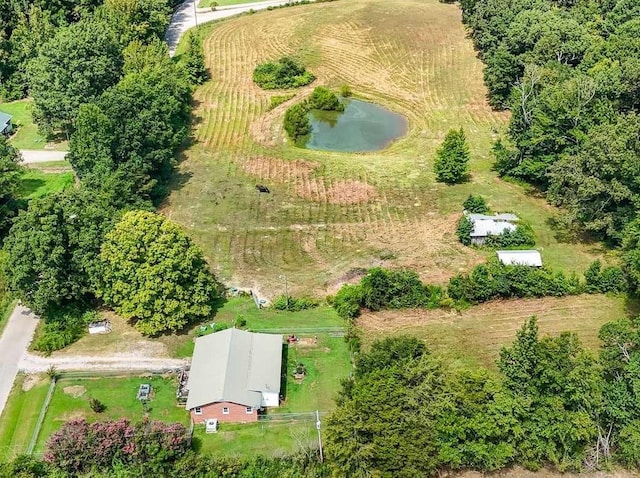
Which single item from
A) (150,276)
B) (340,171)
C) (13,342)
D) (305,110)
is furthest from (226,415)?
(305,110)

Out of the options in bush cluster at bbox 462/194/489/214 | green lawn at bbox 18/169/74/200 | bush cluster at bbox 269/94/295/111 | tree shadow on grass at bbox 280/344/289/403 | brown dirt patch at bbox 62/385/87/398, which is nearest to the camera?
tree shadow on grass at bbox 280/344/289/403

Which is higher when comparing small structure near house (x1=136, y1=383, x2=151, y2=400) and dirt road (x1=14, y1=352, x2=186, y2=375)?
small structure near house (x1=136, y1=383, x2=151, y2=400)

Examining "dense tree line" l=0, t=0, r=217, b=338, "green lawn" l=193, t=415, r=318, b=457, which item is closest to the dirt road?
"dense tree line" l=0, t=0, r=217, b=338

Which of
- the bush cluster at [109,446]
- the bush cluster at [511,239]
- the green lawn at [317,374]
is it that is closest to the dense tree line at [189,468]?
the bush cluster at [109,446]

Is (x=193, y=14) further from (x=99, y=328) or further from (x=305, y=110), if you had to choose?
(x=99, y=328)

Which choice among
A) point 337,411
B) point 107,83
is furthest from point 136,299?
point 107,83

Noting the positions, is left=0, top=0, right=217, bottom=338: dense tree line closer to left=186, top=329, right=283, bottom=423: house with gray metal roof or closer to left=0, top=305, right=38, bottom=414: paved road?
left=0, top=305, right=38, bottom=414: paved road

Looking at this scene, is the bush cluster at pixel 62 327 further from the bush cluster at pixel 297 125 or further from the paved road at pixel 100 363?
the bush cluster at pixel 297 125

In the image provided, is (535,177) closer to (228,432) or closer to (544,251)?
(544,251)
